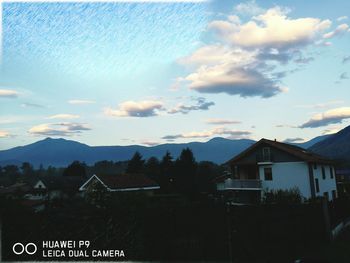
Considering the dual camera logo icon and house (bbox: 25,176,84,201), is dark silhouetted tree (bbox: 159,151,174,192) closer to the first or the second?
house (bbox: 25,176,84,201)

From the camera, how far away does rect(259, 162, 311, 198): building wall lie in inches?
953

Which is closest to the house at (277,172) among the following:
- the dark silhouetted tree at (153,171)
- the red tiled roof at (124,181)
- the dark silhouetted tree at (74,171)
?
the red tiled roof at (124,181)

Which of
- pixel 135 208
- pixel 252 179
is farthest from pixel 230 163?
pixel 135 208

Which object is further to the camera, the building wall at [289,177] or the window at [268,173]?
the window at [268,173]

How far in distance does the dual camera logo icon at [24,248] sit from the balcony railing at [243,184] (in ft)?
75.0

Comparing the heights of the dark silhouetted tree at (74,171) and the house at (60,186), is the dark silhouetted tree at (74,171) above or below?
above

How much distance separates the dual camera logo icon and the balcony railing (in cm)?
2287

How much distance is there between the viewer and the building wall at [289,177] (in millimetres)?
24203

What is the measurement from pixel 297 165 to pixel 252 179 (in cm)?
479

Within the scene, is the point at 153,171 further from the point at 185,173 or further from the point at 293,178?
the point at 293,178

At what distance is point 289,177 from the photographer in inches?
986

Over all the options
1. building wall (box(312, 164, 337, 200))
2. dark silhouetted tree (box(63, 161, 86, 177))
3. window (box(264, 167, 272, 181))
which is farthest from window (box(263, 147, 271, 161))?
dark silhouetted tree (box(63, 161, 86, 177))

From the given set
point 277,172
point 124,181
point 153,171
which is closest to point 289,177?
point 277,172

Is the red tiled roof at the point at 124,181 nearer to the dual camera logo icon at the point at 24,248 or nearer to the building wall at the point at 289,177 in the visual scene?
the building wall at the point at 289,177
